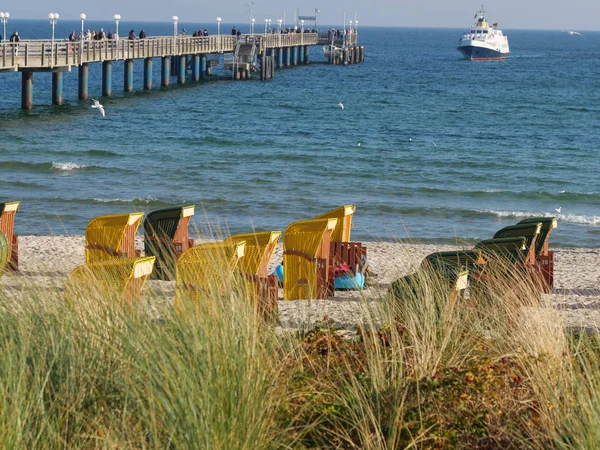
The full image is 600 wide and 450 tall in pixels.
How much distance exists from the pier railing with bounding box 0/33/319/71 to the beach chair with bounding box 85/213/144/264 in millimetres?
20243

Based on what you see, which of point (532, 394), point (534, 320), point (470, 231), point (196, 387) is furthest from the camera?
point (470, 231)

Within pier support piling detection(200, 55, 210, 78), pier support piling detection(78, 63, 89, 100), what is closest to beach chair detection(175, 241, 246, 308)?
pier support piling detection(78, 63, 89, 100)

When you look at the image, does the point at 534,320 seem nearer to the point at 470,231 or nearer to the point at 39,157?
the point at 470,231

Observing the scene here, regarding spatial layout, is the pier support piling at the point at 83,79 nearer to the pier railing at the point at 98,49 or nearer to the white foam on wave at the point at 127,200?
the pier railing at the point at 98,49

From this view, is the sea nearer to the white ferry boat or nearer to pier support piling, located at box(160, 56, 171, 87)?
pier support piling, located at box(160, 56, 171, 87)

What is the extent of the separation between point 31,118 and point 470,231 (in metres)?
21.1

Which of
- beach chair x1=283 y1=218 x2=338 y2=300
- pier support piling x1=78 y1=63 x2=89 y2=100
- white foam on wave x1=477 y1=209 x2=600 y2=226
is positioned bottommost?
white foam on wave x1=477 y1=209 x2=600 y2=226

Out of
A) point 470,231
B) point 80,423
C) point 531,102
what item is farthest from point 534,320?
A: point 531,102

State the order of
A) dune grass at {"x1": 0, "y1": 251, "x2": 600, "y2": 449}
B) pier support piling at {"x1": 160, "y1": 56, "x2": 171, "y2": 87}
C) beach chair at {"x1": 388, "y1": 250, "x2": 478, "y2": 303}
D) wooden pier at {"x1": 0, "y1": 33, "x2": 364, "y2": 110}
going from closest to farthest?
1. dune grass at {"x1": 0, "y1": 251, "x2": 600, "y2": 449}
2. beach chair at {"x1": 388, "y1": 250, "x2": 478, "y2": 303}
3. wooden pier at {"x1": 0, "y1": 33, "x2": 364, "y2": 110}
4. pier support piling at {"x1": 160, "y1": 56, "x2": 171, "y2": 87}

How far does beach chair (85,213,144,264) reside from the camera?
9359mm

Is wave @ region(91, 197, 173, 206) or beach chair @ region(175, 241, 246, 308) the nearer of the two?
beach chair @ region(175, 241, 246, 308)

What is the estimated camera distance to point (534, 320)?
16.1ft

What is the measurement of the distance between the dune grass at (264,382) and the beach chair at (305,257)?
400 cm

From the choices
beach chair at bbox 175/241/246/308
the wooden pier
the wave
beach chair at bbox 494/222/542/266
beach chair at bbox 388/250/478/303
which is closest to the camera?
beach chair at bbox 175/241/246/308
